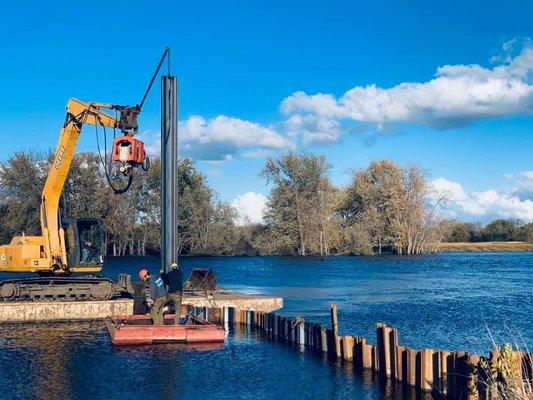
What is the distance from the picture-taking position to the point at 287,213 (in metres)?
99.4

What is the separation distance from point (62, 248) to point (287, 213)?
7276 centimetres

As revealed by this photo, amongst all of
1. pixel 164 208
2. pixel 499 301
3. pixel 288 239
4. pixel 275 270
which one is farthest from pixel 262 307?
pixel 288 239

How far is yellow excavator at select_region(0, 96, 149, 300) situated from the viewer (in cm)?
2712

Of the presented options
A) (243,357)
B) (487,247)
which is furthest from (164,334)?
(487,247)

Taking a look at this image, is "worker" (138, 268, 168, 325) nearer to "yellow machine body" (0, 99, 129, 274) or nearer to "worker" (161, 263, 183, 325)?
"worker" (161, 263, 183, 325)

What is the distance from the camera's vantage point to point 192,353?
65.3 ft

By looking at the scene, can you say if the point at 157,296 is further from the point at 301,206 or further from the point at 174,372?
the point at 301,206

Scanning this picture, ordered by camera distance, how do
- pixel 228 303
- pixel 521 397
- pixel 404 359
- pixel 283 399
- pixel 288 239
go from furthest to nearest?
pixel 288 239 → pixel 228 303 → pixel 404 359 → pixel 283 399 → pixel 521 397

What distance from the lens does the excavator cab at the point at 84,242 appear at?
91.9 ft

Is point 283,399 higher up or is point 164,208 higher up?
point 164,208

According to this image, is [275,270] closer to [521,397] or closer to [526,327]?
[526,327]

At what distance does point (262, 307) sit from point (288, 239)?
2808 inches

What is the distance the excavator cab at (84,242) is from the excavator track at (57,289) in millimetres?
676

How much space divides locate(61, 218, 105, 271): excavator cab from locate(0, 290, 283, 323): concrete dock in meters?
1.92
